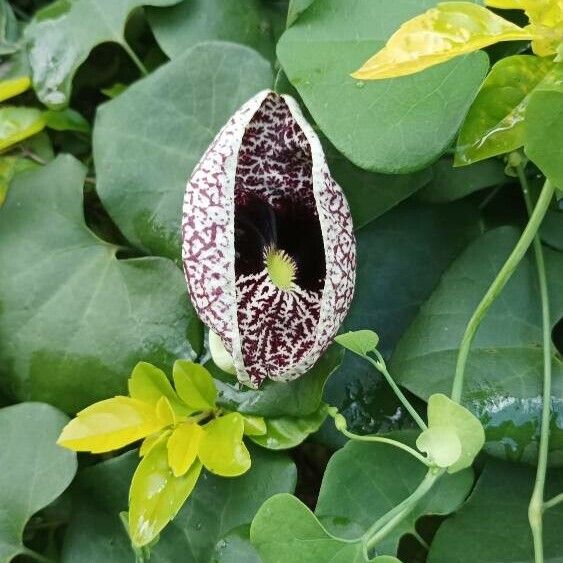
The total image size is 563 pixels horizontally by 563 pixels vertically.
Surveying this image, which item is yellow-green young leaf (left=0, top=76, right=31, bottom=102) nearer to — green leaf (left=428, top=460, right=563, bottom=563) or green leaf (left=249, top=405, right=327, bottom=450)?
green leaf (left=249, top=405, right=327, bottom=450)

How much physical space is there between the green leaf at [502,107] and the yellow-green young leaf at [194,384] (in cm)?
24

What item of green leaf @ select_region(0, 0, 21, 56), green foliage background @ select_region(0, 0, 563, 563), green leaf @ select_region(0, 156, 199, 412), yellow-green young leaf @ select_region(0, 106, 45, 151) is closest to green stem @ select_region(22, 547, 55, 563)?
green foliage background @ select_region(0, 0, 563, 563)

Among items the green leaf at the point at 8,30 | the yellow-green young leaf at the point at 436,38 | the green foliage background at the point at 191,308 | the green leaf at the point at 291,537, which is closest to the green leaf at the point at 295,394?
the green foliage background at the point at 191,308

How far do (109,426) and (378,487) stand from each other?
0.20 meters

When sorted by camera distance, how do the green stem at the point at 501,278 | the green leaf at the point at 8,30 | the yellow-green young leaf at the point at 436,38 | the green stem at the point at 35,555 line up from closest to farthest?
the yellow-green young leaf at the point at 436,38 → the green stem at the point at 501,278 → the green stem at the point at 35,555 → the green leaf at the point at 8,30

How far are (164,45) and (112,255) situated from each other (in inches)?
7.5

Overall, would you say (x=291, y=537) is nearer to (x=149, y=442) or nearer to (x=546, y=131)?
(x=149, y=442)

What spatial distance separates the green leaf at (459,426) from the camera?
1.72ft

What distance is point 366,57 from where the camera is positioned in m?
0.63

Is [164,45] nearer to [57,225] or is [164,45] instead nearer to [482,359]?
[57,225]

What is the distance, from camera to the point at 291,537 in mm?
550

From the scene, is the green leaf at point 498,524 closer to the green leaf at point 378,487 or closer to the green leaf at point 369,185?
the green leaf at point 378,487

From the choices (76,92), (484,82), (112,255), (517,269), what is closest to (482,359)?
(517,269)

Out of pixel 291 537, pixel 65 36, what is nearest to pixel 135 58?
pixel 65 36
